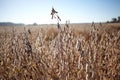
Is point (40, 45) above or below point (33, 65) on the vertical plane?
above

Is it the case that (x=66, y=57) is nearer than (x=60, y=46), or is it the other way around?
(x=60, y=46)

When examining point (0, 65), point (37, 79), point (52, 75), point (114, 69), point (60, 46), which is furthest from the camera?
point (0, 65)

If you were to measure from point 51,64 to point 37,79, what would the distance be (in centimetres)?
34

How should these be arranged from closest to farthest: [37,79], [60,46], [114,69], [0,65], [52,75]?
[60,46] → [37,79] → [52,75] → [114,69] → [0,65]

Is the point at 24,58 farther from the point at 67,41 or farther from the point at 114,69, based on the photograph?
the point at 114,69

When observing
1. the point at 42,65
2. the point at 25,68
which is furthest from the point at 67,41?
the point at 25,68

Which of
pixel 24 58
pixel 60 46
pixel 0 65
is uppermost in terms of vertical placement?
pixel 60 46

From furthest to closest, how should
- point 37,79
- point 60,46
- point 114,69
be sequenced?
point 114,69 → point 37,79 → point 60,46

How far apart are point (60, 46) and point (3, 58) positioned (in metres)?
1.31

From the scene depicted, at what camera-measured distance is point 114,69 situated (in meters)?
2.33

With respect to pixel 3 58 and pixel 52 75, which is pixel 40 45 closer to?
pixel 52 75

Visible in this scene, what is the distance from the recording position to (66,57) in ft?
6.56

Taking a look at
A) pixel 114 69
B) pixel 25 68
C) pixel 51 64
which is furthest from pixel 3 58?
pixel 114 69

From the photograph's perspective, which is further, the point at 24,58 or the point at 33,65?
the point at 24,58
